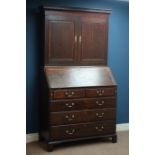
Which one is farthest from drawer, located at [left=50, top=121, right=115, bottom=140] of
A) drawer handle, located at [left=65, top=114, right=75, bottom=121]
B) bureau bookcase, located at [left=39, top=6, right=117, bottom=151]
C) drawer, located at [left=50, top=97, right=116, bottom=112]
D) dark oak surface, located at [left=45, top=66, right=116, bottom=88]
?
dark oak surface, located at [left=45, top=66, right=116, bottom=88]

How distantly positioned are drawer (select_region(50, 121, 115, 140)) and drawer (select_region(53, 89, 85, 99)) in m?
0.42

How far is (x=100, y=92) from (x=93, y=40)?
32.5 inches

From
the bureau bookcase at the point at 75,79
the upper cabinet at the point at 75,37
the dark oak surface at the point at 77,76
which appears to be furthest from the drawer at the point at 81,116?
the upper cabinet at the point at 75,37

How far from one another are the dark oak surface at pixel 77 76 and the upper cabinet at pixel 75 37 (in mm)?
97

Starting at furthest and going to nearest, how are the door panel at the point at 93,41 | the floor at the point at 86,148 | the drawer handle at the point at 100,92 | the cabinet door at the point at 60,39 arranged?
the door panel at the point at 93,41, the drawer handle at the point at 100,92, the cabinet door at the point at 60,39, the floor at the point at 86,148

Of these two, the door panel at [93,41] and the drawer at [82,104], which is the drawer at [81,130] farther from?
the door panel at [93,41]

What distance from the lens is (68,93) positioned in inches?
140

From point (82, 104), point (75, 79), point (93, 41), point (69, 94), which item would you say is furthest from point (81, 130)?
point (93, 41)

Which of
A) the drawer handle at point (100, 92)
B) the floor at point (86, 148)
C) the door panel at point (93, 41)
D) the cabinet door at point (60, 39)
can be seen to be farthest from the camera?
the door panel at point (93, 41)

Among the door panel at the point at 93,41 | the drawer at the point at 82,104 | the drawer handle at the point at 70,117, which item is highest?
the door panel at the point at 93,41

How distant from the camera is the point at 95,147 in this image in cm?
371

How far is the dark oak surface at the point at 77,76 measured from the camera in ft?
11.7
